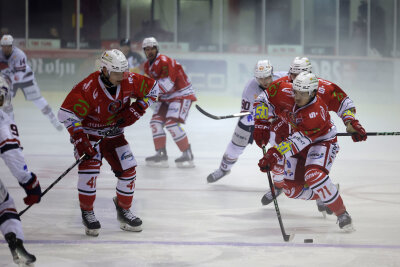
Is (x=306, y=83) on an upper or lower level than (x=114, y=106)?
upper

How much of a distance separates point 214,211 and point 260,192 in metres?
0.94

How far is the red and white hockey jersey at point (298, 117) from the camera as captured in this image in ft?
16.4

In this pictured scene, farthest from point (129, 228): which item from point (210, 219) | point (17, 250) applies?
point (17, 250)

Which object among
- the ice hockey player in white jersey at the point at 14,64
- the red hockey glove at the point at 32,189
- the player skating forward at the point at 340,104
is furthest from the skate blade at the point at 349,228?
the ice hockey player in white jersey at the point at 14,64

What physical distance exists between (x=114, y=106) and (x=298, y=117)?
1132mm

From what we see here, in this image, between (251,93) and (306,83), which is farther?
(251,93)

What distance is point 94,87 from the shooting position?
4.81 metres

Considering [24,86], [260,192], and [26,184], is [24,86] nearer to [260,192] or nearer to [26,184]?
[260,192]

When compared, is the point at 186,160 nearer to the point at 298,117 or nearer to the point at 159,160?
the point at 159,160

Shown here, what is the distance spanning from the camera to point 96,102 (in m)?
4.81

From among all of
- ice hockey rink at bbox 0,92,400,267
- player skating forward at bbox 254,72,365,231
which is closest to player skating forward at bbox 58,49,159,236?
ice hockey rink at bbox 0,92,400,267

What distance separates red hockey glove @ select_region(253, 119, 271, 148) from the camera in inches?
209

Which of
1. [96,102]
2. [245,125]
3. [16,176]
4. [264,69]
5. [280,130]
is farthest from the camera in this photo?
[245,125]

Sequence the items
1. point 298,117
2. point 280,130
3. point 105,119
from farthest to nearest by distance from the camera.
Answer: point 280,130 → point 298,117 → point 105,119
